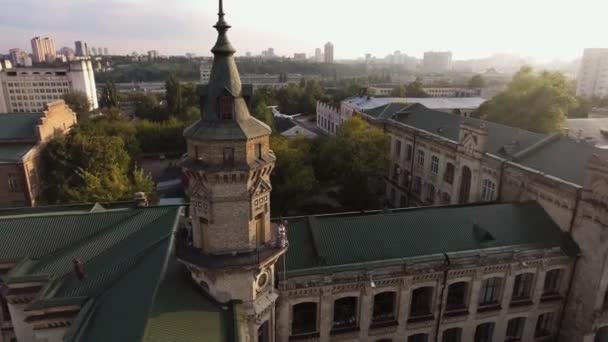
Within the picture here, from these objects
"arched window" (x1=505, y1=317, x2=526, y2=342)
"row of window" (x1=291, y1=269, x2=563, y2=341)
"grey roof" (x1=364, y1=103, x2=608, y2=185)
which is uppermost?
"grey roof" (x1=364, y1=103, x2=608, y2=185)

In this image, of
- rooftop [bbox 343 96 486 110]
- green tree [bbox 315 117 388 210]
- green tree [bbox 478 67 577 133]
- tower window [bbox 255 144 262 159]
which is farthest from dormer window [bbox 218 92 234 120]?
rooftop [bbox 343 96 486 110]

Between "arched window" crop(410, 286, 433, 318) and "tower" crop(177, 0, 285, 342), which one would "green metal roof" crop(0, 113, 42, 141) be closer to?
"tower" crop(177, 0, 285, 342)

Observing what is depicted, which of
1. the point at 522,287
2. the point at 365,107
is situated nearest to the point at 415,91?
the point at 365,107

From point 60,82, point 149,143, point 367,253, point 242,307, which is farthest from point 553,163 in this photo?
point 60,82

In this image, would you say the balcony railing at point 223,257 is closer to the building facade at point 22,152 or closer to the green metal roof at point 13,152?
the building facade at point 22,152

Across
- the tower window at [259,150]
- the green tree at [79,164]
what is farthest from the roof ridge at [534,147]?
the green tree at [79,164]

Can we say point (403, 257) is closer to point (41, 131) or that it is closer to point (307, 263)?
point (307, 263)

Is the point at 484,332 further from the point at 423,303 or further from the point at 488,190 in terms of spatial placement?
the point at 488,190
